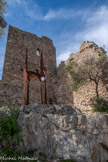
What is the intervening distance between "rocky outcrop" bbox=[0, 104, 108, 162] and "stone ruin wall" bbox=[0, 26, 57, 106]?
6713 millimetres

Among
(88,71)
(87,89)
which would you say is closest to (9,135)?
(88,71)

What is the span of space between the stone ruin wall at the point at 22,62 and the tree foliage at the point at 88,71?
3.98 meters

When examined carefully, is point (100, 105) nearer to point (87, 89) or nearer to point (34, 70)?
point (87, 89)

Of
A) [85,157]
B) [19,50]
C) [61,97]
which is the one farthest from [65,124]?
[19,50]

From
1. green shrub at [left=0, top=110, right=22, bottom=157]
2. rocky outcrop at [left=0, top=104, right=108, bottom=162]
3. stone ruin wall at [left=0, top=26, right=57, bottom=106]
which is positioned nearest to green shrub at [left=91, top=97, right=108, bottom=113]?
rocky outcrop at [left=0, top=104, right=108, bottom=162]

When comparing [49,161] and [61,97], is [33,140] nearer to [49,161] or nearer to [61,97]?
[49,161]

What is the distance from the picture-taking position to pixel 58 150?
12.3ft

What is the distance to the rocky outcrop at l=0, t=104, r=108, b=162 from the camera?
3.73 meters

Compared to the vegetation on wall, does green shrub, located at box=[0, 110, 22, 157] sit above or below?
below

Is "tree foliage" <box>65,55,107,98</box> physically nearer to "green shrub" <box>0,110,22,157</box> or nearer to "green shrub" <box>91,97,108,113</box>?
"green shrub" <box>91,97,108,113</box>

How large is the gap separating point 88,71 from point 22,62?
26.1 feet

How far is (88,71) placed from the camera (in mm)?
9641

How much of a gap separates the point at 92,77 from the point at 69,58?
527 centimetres

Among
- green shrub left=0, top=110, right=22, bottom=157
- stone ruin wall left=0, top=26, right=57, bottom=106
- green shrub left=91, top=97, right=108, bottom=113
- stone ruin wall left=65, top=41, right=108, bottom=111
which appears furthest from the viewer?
stone ruin wall left=0, top=26, right=57, bottom=106
